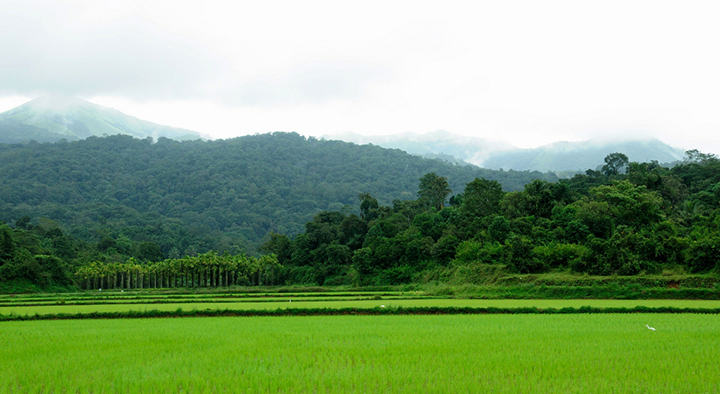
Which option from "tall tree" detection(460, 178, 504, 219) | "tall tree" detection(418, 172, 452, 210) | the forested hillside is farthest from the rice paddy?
the forested hillside

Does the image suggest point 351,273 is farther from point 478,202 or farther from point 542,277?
point 542,277

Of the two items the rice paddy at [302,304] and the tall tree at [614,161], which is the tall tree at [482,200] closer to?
the rice paddy at [302,304]

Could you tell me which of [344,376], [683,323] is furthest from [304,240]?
[344,376]

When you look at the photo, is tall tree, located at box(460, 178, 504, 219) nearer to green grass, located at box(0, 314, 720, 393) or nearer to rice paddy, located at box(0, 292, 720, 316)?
rice paddy, located at box(0, 292, 720, 316)

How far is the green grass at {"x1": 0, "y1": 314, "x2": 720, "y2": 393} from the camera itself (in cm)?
775

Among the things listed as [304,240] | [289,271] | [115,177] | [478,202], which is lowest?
[289,271]

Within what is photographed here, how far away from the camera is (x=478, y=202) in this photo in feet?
172

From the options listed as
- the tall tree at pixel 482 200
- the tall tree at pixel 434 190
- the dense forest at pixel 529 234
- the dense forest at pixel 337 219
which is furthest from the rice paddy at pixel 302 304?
the tall tree at pixel 434 190

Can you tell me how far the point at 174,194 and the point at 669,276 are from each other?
142379mm

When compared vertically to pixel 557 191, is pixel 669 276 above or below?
below

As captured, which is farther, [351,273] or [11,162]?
[11,162]

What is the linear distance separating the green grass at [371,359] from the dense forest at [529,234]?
54.7 feet

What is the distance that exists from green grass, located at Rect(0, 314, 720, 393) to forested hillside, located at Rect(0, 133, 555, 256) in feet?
273

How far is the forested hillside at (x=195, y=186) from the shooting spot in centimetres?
11506
